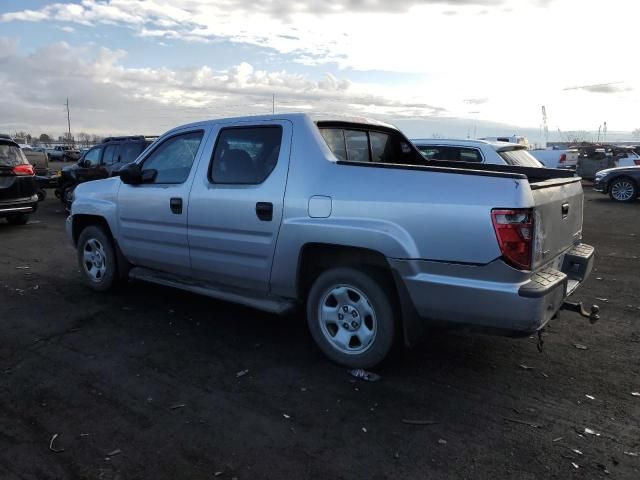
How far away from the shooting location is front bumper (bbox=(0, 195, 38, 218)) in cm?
1093

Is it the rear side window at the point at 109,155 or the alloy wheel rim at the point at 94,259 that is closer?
the alloy wheel rim at the point at 94,259

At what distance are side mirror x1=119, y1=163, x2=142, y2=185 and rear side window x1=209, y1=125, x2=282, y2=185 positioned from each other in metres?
1.01

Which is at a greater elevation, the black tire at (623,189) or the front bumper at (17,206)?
the front bumper at (17,206)

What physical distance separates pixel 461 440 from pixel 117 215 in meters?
4.23

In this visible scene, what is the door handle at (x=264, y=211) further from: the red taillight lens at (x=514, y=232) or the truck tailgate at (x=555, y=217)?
the truck tailgate at (x=555, y=217)

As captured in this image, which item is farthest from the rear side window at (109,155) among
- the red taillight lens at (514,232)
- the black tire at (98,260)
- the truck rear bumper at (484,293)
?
the red taillight lens at (514,232)

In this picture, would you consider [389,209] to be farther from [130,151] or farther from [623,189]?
[623,189]

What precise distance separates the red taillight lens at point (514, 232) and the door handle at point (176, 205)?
2.95 metres

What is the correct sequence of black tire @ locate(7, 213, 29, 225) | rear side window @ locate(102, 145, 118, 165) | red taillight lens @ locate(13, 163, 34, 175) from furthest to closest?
rear side window @ locate(102, 145, 118, 165) → black tire @ locate(7, 213, 29, 225) → red taillight lens @ locate(13, 163, 34, 175)

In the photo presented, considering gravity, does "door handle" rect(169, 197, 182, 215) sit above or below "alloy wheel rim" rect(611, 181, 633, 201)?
above

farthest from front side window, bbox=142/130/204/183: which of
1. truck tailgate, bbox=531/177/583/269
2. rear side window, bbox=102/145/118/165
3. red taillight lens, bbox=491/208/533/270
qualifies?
rear side window, bbox=102/145/118/165

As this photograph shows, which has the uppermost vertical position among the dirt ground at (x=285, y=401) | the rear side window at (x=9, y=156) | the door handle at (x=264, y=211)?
the rear side window at (x=9, y=156)

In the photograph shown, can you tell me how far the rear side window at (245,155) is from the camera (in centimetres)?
451

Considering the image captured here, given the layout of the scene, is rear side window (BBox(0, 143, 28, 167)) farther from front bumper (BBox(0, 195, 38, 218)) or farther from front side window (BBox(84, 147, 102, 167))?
front side window (BBox(84, 147, 102, 167))
